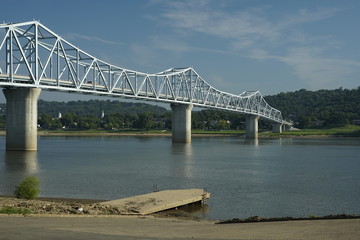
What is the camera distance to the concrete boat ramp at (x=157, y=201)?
20.7 meters

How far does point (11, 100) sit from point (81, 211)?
1825 inches

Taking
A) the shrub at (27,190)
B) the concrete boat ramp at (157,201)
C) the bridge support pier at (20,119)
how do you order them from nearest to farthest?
the concrete boat ramp at (157,201)
the shrub at (27,190)
the bridge support pier at (20,119)

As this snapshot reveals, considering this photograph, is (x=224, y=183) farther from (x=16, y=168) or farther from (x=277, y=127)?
(x=277, y=127)

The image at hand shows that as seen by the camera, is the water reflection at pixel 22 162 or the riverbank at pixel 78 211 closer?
the riverbank at pixel 78 211

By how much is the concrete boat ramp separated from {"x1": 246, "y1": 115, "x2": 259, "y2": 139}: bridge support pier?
12227 cm

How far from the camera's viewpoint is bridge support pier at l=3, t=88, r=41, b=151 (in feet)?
194

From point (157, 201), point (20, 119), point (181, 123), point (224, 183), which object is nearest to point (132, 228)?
point (157, 201)

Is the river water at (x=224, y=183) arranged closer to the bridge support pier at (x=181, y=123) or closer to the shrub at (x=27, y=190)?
the shrub at (x=27, y=190)

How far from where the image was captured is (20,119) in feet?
194

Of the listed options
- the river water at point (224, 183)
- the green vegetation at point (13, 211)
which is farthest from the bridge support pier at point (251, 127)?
the green vegetation at point (13, 211)

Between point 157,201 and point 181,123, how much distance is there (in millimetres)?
82575

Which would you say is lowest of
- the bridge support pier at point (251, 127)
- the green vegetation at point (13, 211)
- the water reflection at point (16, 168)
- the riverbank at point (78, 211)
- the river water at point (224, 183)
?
the river water at point (224, 183)

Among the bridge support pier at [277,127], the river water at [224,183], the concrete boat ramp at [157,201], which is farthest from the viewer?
the bridge support pier at [277,127]

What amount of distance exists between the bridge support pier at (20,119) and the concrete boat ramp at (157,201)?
38.8m
